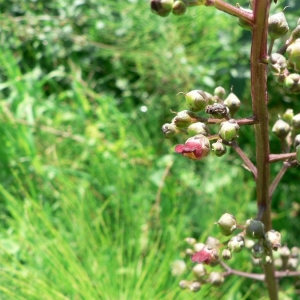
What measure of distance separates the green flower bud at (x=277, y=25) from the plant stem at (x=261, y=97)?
0.04 m

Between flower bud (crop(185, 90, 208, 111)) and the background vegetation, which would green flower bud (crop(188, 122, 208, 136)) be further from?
the background vegetation

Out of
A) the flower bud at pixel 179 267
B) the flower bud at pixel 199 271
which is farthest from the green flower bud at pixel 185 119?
the flower bud at pixel 179 267

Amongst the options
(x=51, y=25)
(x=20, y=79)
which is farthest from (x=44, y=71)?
(x=20, y=79)

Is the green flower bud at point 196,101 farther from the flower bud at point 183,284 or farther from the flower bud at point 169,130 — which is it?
the flower bud at point 183,284

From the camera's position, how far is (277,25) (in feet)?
1.59

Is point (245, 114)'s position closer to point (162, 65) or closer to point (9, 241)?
point (162, 65)

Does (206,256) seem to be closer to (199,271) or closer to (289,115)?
(199,271)

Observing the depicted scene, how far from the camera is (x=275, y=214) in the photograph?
1162mm

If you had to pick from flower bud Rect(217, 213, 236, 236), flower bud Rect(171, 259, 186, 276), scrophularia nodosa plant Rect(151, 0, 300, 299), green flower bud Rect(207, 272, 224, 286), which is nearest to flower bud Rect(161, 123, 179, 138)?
scrophularia nodosa plant Rect(151, 0, 300, 299)

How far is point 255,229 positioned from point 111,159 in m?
0.65

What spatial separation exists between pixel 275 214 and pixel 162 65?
504 millimetres

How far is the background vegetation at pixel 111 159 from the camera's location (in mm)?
882

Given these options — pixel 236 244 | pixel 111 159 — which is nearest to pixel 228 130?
pixel 236 244

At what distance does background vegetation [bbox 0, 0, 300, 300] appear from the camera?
882 millimetres
